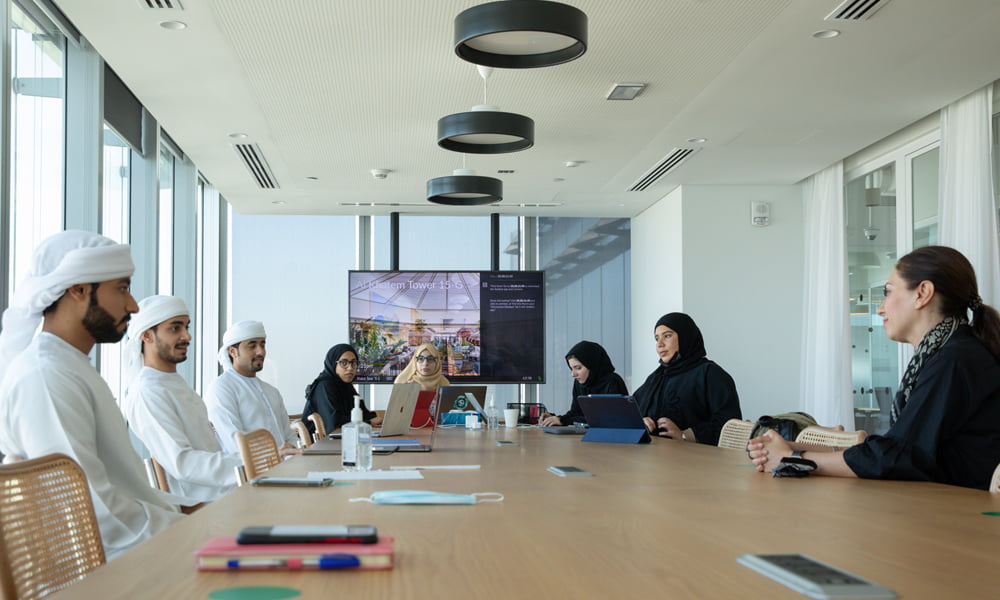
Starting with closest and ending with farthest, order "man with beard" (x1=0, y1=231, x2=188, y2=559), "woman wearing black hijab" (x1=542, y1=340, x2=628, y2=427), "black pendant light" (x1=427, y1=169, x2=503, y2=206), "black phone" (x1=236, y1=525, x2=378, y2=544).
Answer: "black phone" (x1=236, y1=525, x2=378, y2=544) → "man with beard" (x1=0, y1=231, x2=188, y2=559) → "black pendant light" (x1=427, y1=169, x2=503, y2=206) → "woman wearing black hijab" (x1=542, y1=340, x2=628, y2=427)

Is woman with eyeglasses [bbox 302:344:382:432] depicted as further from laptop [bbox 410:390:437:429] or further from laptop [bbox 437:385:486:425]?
laptop [bbox 410:390:437:429]

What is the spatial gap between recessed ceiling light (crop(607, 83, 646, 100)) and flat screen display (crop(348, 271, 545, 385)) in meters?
4.22

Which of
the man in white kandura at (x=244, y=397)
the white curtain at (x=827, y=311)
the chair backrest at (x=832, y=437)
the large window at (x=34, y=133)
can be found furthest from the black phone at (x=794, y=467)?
the white curtain at (x=827, y=311)

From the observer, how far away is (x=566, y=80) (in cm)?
564

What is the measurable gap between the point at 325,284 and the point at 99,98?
5.35 meters

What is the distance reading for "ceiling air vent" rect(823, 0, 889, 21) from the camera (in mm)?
4465

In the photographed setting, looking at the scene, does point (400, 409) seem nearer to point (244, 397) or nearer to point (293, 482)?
point (244, 397)

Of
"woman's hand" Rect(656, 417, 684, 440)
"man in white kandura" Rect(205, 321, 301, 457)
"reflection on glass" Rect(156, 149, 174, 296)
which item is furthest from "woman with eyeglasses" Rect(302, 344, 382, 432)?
"woman's hand" Rect(656, 417, 684, 440)

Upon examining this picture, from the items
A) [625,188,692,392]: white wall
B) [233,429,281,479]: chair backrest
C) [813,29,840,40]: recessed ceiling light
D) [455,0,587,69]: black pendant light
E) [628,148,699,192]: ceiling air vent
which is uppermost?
[813,29,840,40]: recessed ceiling light

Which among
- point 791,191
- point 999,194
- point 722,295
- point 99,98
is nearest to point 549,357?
point 722,295

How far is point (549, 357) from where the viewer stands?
11.0 metres

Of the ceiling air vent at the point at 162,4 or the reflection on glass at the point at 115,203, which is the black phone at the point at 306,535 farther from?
the reflection on glass at the point at 115,203

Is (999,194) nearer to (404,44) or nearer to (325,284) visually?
(404,44)

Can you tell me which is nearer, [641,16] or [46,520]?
[46,520]
